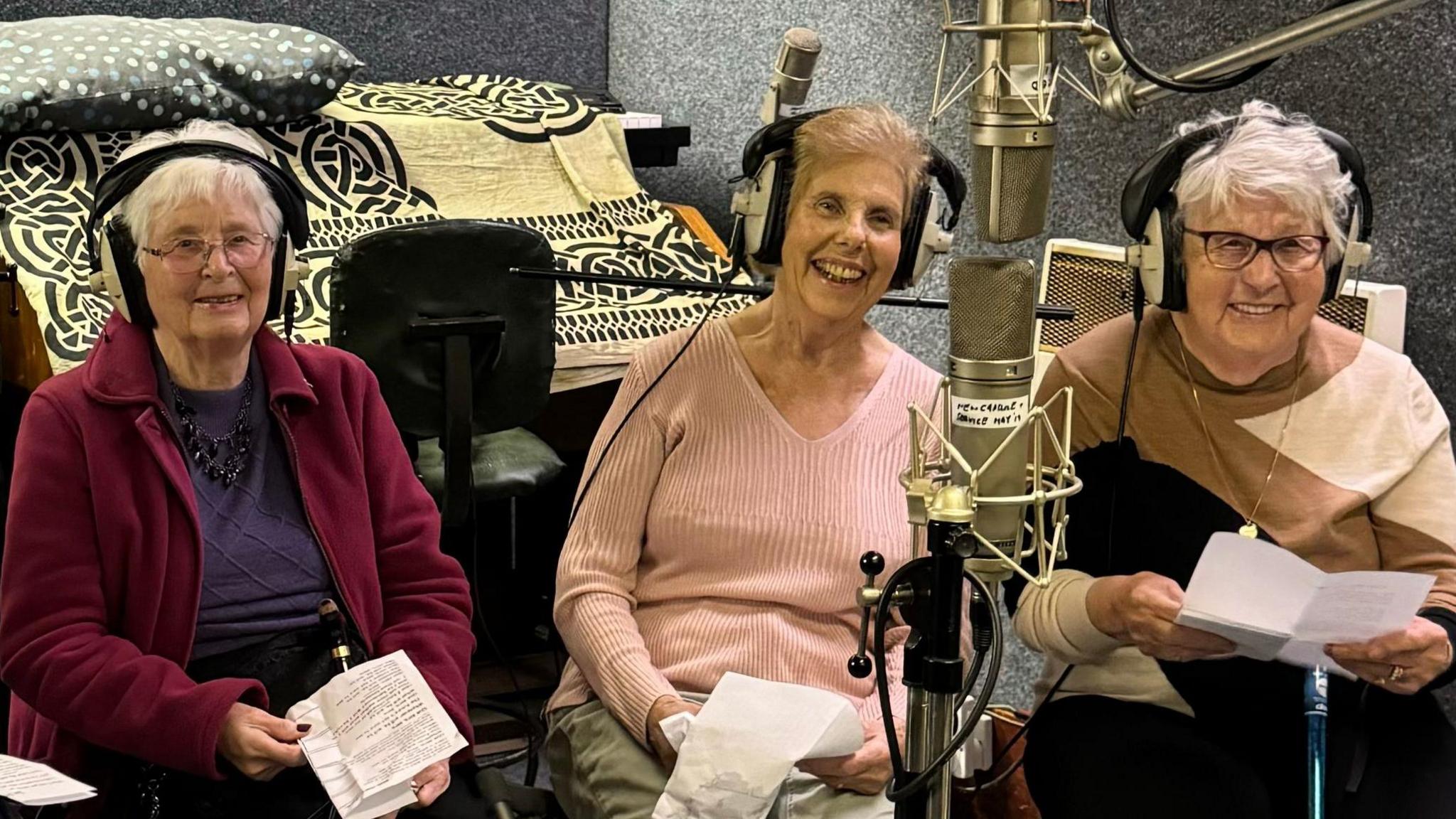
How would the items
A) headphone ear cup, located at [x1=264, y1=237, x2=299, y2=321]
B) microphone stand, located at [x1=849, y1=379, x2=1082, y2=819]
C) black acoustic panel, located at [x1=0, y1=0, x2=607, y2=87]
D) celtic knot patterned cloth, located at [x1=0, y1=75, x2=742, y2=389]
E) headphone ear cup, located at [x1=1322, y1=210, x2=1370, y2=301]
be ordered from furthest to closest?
black acoustic panel, located at [x1=0, y1=0, x2=607, y2=87]
celtic knot patterned cloth, located at [x1=0, y1=75, x2=742, y2=389]
headphone ear cup, located at [x1=264, y1=237, x2=299, y2=321]
headphone ear cup, located at [x1=1322, y1=210, x2=1370, y2=301]
microphone stand, located at [x1=849, y1=379, x2=1082, y2=819]

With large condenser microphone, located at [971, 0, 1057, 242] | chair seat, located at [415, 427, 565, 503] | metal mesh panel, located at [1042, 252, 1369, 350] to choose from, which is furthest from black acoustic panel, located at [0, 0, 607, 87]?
large condenser microphone, located at [971, 0, 1057, 242]

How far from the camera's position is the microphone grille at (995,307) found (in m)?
0.93

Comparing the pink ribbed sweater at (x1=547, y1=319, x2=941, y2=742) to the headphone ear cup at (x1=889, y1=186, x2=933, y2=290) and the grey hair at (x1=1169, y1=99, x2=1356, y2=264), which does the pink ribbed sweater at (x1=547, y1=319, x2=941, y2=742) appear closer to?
the headphone ear cup at (x1=889, y1=186, x2=933, y2=290)

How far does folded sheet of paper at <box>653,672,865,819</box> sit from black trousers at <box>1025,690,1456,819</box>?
0.22m

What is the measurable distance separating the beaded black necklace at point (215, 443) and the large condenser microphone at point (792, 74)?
0.58 meters

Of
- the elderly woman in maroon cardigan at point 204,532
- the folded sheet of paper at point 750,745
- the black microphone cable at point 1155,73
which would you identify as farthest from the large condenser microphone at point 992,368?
the elderly woman in maroon cardigan at point 204,532

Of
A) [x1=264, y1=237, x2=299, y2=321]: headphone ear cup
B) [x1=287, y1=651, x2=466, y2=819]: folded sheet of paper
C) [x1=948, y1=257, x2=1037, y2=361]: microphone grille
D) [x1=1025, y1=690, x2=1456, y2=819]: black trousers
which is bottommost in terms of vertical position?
[x1=1025, y1=690, x2=1456, y2=819]: black trousers

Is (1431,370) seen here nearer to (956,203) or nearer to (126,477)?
(956,203)

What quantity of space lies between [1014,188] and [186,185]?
2.67 ft

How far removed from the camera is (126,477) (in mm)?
1349

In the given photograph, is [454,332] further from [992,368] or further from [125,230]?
[992,368]

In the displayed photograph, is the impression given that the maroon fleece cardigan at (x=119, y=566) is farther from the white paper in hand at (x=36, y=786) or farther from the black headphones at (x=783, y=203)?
the black headphones at (x=783, y=203)

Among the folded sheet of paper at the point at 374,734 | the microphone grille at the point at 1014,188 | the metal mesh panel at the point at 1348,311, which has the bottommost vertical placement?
the folded sheet of paper at the point at 374,734

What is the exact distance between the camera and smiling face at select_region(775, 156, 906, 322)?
1.54 m
